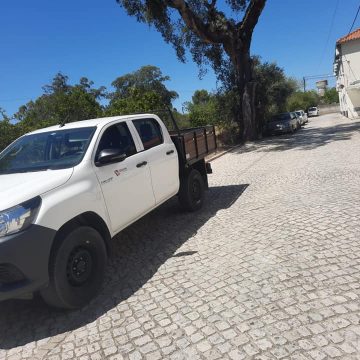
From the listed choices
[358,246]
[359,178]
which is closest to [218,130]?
[359,178]

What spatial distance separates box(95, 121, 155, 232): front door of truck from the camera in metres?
4.24

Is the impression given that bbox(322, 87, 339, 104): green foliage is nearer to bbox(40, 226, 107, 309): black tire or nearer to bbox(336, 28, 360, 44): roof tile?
bbox(336, 28, 360, 44): roof tile

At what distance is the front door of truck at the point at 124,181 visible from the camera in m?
4.24

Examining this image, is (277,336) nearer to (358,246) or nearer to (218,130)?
(358,246)

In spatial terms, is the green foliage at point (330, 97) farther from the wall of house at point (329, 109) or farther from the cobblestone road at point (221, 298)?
the cobblestone road at point (221, 298)

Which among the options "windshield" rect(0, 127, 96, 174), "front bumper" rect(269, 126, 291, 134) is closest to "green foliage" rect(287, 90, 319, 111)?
"front bumper" rect(269, 126, 291, 134)

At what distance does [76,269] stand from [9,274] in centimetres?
69

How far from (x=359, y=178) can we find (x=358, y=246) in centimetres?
433

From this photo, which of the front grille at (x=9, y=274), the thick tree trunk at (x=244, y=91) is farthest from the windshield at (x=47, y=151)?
the thick tree trunk at (x=244, y=91)

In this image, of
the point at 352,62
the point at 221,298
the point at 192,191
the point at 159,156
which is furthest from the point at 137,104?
the point at 352,62

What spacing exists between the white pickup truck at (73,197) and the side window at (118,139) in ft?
0.04

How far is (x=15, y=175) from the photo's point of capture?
4.03 meters

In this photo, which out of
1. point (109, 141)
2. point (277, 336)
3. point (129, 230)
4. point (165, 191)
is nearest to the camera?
point (277, 336)

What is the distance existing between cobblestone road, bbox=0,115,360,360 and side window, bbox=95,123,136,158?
1.50 metres
